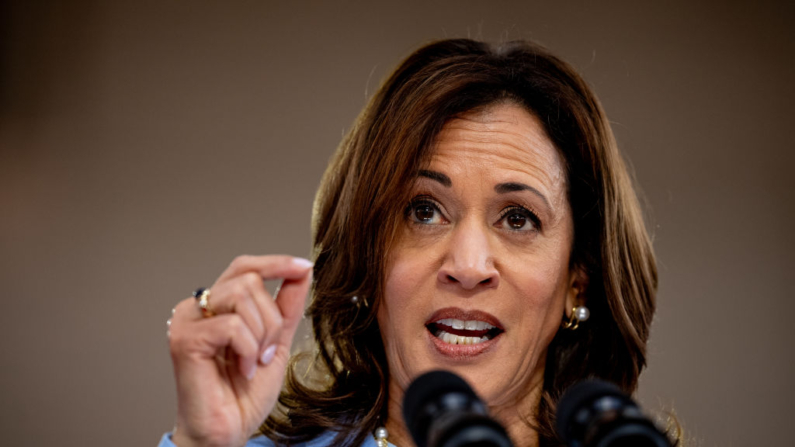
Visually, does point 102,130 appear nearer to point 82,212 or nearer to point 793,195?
point 82,212

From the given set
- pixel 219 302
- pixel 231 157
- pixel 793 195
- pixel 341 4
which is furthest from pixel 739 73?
pixel 219 302

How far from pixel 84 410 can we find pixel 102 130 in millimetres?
1129

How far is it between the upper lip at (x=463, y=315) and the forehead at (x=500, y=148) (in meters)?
0.25

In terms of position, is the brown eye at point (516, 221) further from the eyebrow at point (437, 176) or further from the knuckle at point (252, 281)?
the knuckle at point (252, 281)

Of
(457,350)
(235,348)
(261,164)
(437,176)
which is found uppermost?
(437,176)

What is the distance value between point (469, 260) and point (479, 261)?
2 cm

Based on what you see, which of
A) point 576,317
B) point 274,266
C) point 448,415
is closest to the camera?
point 448,415

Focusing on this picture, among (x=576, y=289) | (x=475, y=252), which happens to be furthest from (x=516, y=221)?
(x=576, y=289)

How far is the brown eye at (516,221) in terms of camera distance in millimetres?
1589

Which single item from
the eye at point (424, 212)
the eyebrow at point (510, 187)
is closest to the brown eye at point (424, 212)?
the eye at point (424, 212)

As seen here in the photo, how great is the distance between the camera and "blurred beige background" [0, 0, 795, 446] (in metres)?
Result: 3.38

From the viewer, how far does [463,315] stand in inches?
60.1

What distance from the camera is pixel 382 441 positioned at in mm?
1645

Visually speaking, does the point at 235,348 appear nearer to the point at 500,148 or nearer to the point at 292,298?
the point at 292,298
